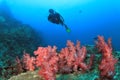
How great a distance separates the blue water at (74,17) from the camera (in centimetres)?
4363

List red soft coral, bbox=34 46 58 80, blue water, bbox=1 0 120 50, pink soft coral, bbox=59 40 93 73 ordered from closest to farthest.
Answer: red soft coral, bbox=34 46 58 80, pink soft coral, bbox=59 40 93 73, blue water, bbox=1 0 120 50

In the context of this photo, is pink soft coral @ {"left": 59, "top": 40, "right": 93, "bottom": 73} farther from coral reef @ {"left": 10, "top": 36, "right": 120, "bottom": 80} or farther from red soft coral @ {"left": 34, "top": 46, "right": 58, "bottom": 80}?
red soft coral @ {"left": 34, "top": 46, "right": 58, "bottom": 80}

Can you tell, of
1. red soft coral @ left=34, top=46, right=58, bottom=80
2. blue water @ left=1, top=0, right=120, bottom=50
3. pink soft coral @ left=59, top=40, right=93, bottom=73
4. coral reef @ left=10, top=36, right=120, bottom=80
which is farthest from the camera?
blue water @ left=1, top=0, right=120, bottom=50

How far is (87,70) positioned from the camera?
14.0 ft

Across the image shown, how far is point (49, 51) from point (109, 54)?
42.0 inches

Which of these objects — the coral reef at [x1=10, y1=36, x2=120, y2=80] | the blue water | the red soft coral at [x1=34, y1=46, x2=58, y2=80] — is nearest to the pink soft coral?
the coral reef at [x1=10, y1=36, x2=120, y2=80]

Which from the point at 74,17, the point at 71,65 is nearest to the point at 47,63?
the point at 71,65

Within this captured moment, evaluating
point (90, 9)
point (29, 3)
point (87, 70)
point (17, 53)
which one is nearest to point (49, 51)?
point (87, 70)

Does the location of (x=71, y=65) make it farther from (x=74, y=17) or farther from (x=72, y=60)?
(x=74, y=17)

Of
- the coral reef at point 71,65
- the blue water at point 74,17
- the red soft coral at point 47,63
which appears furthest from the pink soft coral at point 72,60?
the blue water at point 74,17

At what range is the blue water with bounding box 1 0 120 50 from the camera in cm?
4363

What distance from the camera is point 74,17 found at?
2469 inches

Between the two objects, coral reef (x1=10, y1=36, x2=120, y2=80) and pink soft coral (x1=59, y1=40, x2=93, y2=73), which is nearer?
coral reef (x1=10, y1=36, x2=120, y2=80)

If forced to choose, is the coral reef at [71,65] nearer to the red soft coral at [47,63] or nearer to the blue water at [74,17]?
the red soft coral at [47,63]
